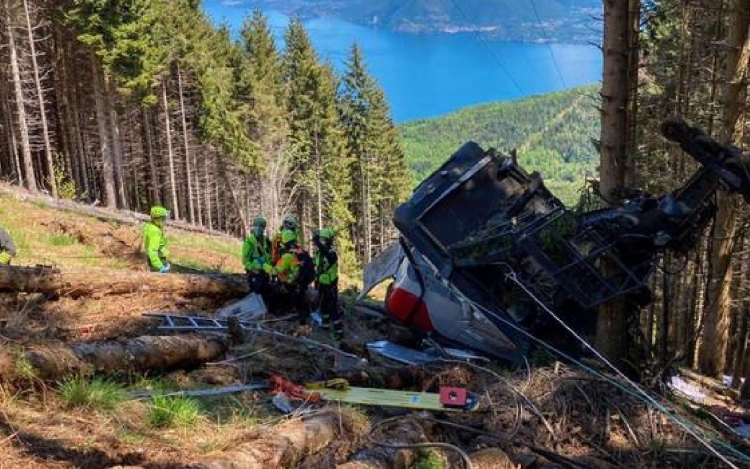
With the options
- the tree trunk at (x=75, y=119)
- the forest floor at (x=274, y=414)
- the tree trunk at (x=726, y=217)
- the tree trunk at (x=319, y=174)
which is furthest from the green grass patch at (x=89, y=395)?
the tree trunk at (x=319, y=174)

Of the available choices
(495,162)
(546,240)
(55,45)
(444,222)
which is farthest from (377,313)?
(55,45)

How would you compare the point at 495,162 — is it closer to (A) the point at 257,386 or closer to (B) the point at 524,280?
(B) the point at 524,280

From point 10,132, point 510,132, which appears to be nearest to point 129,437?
point 10,132

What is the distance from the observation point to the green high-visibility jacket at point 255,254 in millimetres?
10633

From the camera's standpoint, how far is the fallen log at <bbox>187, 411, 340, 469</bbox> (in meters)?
4.38

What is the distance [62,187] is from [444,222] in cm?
3103

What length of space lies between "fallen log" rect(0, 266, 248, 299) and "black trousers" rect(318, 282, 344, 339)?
4.45 feet

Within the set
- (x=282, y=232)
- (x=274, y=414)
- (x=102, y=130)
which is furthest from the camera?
(x=102, y=130)

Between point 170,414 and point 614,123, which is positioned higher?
point 614,123

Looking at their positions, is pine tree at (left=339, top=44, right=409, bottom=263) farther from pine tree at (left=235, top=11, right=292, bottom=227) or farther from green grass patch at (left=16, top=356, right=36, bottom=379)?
green grass patch at (left=16, top=356, right=36, bottom=379)

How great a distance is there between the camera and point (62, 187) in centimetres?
3528

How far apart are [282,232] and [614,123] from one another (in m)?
5.05

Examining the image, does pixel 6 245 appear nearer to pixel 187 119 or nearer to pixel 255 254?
pixel 255 254

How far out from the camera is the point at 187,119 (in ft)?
156
